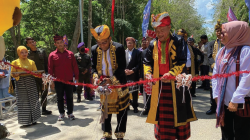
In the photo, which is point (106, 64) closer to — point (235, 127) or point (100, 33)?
point (100, 33)

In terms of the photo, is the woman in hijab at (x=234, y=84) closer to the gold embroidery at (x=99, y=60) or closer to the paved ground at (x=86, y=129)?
the paved ground at (x=86, y=129)

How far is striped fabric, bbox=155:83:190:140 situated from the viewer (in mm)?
2904

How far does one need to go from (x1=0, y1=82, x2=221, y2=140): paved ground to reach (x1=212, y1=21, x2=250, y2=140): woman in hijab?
134 cm

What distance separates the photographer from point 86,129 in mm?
4473

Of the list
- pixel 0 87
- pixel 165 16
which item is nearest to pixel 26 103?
pixel 0 87

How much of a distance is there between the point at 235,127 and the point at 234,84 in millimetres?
568

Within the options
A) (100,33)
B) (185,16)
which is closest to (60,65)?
(100,33)

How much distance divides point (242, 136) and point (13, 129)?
483 centimetres

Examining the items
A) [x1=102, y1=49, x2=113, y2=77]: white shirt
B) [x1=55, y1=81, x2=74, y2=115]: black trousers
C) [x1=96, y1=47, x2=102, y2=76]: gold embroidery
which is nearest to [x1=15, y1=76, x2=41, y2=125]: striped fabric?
[x1=55, y1=81, x2=74, y2=115]: black trousers

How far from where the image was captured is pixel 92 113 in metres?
5.76

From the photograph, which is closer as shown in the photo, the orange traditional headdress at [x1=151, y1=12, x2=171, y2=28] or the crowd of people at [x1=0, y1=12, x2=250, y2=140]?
the crowd of people at [x1=0, y1=12, x2=250, y2=140]

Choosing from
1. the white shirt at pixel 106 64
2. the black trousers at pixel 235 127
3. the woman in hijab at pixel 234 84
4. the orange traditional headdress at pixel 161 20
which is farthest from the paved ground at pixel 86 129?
the orange traditional headdress at pixel 161 20

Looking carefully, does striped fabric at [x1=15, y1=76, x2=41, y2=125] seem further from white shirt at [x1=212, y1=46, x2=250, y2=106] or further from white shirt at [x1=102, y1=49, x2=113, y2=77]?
white shirt at [x1=212, y1=46, x2=250, y2=106]

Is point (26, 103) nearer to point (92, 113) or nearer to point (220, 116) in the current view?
point (92, 113)
